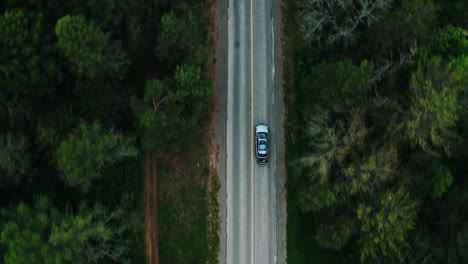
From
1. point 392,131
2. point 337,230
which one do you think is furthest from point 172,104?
point 392,131

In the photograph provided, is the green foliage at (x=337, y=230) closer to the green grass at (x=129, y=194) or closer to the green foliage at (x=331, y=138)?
the green foliage at (x=331, y=138)

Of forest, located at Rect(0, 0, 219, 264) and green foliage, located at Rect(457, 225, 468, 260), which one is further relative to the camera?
green foliage, located at Rect(457, 225, 468, 260)

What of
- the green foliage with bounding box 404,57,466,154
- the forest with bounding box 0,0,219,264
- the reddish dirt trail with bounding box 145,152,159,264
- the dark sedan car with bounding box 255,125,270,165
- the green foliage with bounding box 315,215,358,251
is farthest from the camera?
the reddish dirt trail with bounding box 145,152,159,264

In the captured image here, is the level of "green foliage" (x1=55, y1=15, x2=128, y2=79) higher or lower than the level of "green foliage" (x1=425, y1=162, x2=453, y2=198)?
higher

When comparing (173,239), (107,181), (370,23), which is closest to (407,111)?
(370,23)

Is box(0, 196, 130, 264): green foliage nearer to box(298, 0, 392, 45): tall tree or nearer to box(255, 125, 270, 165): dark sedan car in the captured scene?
box(255, 125, 270, 165): dark sedan car

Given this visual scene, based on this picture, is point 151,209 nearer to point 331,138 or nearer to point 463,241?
point 331,138

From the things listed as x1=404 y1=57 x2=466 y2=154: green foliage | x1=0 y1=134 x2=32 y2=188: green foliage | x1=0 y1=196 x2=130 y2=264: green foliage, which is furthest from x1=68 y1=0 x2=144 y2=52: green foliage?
x1=404 y1=57 x2=466 y2=154: green foliage
